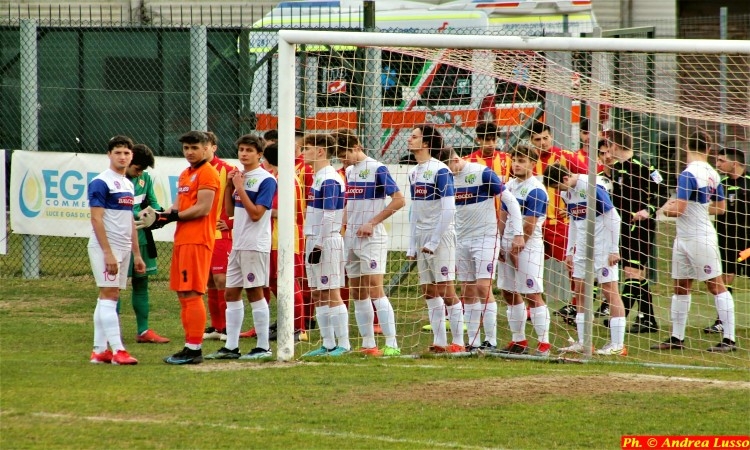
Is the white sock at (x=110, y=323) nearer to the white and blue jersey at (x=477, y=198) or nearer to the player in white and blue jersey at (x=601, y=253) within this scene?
the white and blue jersey at (x=477, y=198)

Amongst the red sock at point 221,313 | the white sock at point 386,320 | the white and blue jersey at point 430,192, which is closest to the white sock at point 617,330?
the white and blue jersey at point 430,192

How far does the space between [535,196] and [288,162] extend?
2.48 metres

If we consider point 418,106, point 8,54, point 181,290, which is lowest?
point 181,290

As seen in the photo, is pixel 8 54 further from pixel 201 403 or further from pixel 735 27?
pixel 735 27

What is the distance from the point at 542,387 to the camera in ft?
28.0

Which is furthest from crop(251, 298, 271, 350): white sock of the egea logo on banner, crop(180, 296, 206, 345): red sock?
the egea logo on banner

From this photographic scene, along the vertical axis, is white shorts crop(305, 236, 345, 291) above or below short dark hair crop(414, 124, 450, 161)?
below

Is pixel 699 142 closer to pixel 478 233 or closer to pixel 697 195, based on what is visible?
pixel 697 195

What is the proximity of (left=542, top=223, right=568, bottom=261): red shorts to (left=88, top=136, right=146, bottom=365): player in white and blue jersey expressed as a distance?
4.83 m

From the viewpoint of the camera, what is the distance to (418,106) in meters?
12.4

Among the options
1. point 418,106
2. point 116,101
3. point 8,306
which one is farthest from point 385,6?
point 8,306

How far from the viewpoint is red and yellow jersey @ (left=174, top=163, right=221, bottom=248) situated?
30.3 feet

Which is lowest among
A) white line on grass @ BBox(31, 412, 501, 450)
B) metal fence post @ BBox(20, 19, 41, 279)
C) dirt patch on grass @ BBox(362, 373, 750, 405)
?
white line on grass @ BBox(31, 412, 501, 450)

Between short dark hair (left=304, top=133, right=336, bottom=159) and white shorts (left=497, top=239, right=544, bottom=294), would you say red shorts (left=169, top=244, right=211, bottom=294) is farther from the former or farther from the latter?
white shorts (left=497, top=239, right=544, bottom=294)
